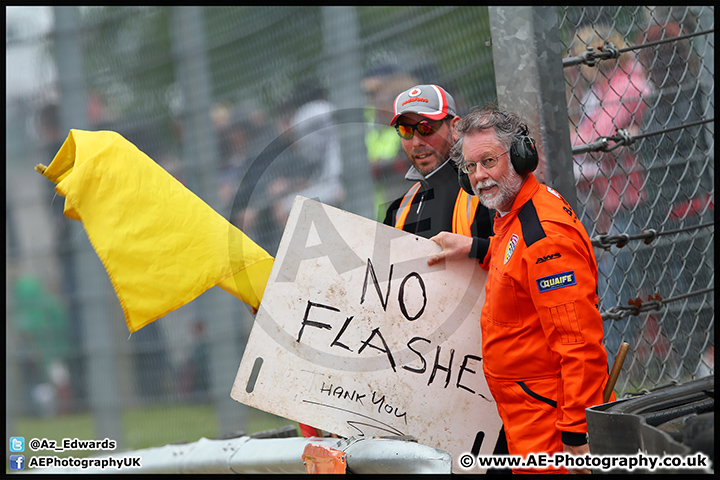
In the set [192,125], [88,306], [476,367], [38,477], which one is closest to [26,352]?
[88,306]

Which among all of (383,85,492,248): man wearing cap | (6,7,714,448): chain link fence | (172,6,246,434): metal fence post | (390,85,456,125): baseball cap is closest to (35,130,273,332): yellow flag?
(383,85,492,248): man wearing cap

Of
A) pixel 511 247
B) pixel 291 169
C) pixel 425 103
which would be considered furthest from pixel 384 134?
pixel 511 247

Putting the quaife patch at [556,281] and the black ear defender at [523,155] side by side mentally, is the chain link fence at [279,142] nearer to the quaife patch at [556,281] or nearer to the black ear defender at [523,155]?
the black ear defender at [523,155]

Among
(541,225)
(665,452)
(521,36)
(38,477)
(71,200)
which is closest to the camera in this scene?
(665,452)

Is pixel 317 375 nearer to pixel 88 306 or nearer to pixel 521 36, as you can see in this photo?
pixel 521 36

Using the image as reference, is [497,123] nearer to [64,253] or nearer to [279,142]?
[279,142]

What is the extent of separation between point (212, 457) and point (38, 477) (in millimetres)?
705

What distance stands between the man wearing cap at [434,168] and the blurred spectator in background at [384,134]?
1.82 metres

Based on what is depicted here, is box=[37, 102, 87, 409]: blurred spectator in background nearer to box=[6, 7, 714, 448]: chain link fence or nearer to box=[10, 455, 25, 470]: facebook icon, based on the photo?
box=[6, 7, 714, 448]: chain link fence

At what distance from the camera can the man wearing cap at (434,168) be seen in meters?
2.92

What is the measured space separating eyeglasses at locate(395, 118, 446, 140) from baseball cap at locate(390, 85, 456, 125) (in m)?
0.03

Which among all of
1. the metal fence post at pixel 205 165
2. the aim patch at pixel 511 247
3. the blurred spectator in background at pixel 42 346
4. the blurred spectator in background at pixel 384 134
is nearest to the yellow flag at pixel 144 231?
the aim patch at pixel 511 247

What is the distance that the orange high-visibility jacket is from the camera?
7.27 feet

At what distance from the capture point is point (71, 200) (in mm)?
2863
